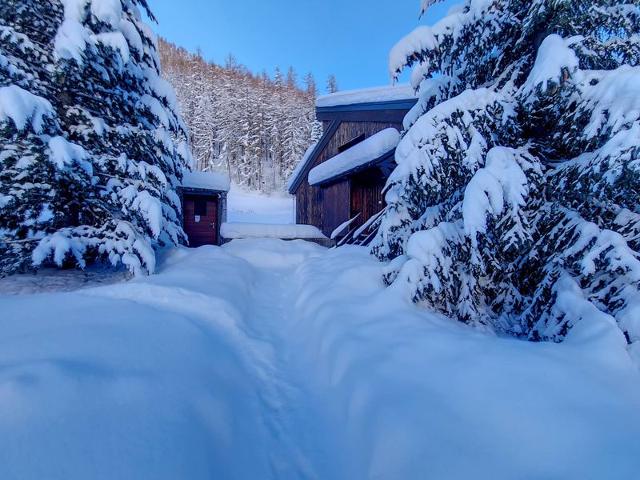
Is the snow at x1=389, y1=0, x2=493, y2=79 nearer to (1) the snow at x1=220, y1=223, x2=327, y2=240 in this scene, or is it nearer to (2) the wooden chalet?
(2) the wooden chalet

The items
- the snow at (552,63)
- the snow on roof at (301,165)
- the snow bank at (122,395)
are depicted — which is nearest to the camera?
the snow bank at (122,395)

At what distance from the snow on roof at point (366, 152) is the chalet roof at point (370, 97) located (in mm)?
1170

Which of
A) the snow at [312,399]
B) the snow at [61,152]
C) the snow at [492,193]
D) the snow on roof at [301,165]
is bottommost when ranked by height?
the snow at [312,399]

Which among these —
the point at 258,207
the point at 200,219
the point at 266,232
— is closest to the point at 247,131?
the point at 258,207

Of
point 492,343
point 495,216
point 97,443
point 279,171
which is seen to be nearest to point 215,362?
point 97,443

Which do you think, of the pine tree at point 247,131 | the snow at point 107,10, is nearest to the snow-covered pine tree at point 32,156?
the snow at point 107,10

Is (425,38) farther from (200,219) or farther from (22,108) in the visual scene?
(200,219)

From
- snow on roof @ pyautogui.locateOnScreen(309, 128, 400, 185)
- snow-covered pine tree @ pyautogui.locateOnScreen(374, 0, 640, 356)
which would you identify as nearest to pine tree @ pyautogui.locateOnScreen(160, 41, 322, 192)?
snow on roof @ pyautogui.locateOnScreen(309, 128, 400, 185)

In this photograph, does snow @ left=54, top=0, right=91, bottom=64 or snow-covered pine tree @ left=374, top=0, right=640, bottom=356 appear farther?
snow @ left=54, top=0, right=91, bottom=64

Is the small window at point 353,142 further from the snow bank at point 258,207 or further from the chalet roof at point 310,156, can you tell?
the snow bank at point 258,207

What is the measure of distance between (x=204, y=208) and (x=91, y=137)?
942 centimetres

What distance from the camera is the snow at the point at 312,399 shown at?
1696 mm

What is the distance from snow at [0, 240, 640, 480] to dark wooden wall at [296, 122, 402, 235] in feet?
26.6

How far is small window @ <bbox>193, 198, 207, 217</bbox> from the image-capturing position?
49.9 feet
